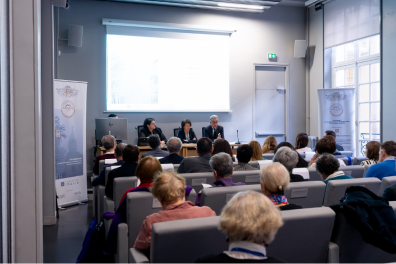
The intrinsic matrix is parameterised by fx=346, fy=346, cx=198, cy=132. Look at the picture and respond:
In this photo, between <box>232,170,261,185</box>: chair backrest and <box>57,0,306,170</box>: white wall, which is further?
<box>57,0,306,170</box>: white wall

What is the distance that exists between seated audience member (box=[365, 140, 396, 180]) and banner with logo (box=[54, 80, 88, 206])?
4.14m

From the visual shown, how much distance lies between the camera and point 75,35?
288 inches

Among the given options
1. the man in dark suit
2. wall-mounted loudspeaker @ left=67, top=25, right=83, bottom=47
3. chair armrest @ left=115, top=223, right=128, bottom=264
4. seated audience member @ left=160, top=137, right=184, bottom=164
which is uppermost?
wall-mounted loudspeaker @ left=67, top=25, right=83, bottom=47

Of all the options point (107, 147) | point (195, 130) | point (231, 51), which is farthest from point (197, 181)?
point (231, 51)

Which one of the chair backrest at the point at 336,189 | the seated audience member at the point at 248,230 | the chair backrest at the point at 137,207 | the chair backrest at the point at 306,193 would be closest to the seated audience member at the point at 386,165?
the chair backrest at the point at 336,189

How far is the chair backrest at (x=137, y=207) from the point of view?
240 centimetres

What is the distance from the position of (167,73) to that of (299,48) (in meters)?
3.76

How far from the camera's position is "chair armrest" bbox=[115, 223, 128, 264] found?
7.91 ft

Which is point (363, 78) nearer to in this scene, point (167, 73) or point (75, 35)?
point (167, 73)

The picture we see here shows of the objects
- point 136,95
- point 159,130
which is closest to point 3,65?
point 159,130

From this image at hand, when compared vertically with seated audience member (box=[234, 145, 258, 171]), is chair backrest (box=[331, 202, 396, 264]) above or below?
below

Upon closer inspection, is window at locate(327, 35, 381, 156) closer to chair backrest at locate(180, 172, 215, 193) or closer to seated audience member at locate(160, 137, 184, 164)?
seated audience member at locate(160, 137, 184, 164)

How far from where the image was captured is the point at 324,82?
359 inches

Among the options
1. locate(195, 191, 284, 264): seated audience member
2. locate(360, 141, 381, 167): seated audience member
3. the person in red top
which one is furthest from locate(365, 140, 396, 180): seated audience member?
locate(195, 191, 284, 264): seated audience member
